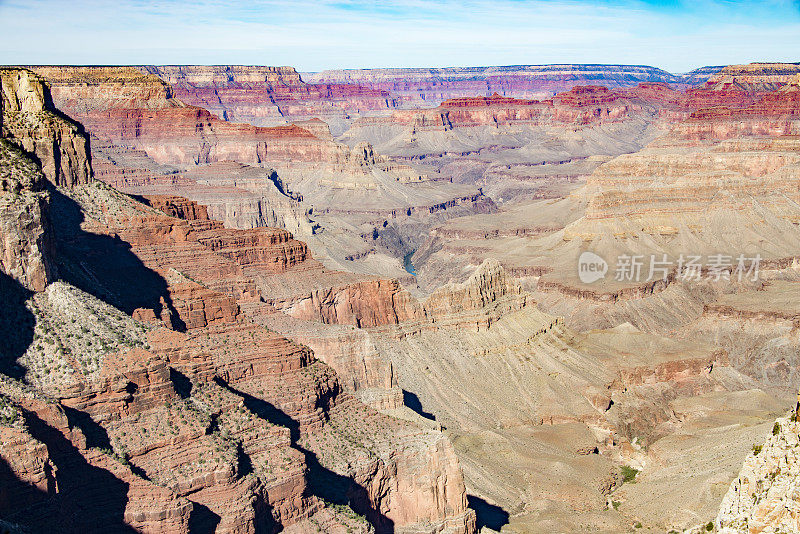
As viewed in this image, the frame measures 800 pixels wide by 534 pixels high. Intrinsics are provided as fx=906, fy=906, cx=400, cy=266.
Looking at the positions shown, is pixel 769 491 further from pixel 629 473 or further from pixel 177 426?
pixel 629 473

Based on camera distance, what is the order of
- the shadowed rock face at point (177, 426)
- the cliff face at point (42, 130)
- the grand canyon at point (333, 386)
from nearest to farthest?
the shadowed rock face at point (177, 426) → the grand canyon at point (333, 386) → the cliff face at point (42, 130)

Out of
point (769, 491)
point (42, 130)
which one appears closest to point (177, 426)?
point (769, 491)

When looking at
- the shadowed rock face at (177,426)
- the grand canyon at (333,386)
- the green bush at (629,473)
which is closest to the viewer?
the shadowed rock face at (177,426)

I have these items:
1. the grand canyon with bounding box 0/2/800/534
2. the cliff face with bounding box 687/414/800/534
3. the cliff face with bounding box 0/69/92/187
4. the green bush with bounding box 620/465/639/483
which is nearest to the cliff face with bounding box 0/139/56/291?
the grand canyon with bounding box 0/2/800/534

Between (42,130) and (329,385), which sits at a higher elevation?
(42,130)

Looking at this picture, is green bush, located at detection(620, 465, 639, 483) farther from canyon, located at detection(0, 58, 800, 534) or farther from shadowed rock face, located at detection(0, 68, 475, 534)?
shadowed rock face, located at detection(0, 68, 475, 534)

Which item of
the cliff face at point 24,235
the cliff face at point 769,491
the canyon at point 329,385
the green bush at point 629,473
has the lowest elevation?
the green bush at point 629,473

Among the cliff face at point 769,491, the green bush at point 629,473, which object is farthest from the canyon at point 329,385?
the green bush at point 629,473

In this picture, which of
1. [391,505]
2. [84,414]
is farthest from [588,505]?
[84,414]

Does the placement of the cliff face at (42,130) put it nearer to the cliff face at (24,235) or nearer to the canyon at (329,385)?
the canyon at (329,385)
